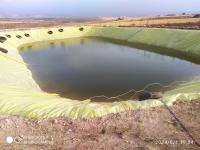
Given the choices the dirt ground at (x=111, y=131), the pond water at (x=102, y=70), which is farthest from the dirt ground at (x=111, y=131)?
the pond water at (x=102, y=70)

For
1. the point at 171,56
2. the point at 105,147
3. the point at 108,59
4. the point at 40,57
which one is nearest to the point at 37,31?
the point at 40,57

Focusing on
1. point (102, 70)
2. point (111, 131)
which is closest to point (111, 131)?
point (111, 131)

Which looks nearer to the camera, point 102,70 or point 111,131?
point 111,131

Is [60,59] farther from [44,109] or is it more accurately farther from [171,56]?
[44,109]

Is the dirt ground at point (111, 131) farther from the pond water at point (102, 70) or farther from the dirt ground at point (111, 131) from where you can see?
the pond water at point (102, 70)

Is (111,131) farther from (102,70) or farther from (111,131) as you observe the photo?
(102,70)

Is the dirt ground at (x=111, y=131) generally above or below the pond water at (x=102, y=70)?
above

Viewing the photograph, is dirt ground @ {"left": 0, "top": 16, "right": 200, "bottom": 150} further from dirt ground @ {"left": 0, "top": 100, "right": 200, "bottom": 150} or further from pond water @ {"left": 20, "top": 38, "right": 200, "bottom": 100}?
pond water @ {"left": 20, "top": 38, "right": 200, "bottom": 100}
